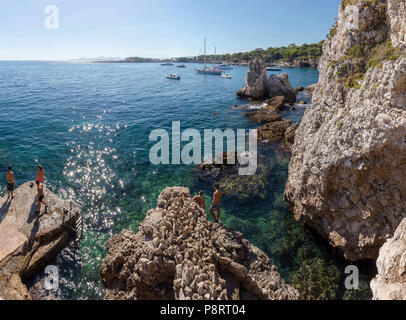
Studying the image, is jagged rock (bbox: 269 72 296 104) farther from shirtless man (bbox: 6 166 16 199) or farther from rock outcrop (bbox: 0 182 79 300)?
shirtless man (bbox: 6 166 16 199)

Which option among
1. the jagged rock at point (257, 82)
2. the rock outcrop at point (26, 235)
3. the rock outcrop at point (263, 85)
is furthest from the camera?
the jagged rock at point (257, 82)

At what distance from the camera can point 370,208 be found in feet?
35.4

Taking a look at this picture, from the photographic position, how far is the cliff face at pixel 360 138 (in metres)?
9.69

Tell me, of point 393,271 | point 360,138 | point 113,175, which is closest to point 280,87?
point 113,175

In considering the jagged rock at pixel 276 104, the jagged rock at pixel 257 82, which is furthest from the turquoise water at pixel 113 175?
the jagged rock at pixel 257 82

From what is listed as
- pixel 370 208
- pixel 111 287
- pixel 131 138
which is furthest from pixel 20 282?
pixel 131 138

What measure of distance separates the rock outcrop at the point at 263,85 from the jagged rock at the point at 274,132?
25028 mm

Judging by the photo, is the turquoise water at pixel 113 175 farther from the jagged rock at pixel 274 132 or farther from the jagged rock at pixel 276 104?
the jagged rock at pixel 276 104

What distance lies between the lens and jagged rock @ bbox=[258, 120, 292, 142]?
2906 cm

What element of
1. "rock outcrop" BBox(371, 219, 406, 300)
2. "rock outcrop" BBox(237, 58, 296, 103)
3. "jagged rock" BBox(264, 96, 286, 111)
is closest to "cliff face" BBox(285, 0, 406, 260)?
"rock outcrop" BBox(371, 219, 406, 300)

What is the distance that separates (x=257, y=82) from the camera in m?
54.7

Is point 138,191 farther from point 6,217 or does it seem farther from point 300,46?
point 300,46

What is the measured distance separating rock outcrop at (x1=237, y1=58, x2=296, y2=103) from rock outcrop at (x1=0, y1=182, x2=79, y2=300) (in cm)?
5055

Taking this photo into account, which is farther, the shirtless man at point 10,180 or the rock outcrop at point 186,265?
the shirtless man at point 10,180
